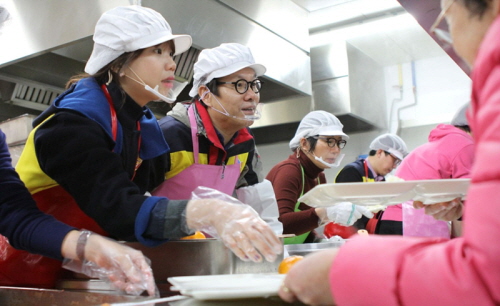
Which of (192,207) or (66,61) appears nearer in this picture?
(192,207)

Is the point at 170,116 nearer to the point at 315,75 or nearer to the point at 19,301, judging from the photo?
the point at 19,301

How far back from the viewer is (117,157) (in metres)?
1.21

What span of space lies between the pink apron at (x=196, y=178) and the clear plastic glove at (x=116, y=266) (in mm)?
730

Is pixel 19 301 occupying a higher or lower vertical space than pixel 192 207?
lower

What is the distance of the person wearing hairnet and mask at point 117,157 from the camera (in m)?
1.08

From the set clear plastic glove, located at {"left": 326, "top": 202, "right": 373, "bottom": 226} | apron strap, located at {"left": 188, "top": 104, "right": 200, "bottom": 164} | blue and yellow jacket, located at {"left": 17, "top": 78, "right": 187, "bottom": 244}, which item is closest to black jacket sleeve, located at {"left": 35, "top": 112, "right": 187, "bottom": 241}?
blue and yellow jacket, located at {"left": 17, "top": 78, "right": 187, "bottom": 244}

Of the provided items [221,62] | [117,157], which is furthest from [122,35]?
[221,62]

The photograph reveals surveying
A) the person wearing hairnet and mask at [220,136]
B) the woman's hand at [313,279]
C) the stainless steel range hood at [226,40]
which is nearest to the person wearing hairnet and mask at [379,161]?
the stainless steel range hood at [226,40]

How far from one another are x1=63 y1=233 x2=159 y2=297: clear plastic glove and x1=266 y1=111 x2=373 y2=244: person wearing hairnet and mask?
138 cm

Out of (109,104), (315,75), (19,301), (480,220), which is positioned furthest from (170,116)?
(315,75)

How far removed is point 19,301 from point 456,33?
3.43 feet

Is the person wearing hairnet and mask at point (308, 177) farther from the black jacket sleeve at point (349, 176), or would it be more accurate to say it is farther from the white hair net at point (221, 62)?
the white hair net at point (221, 62)

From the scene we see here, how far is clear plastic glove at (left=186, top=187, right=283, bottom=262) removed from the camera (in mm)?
979

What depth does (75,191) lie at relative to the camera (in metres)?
1.18
